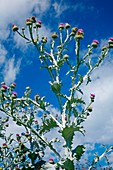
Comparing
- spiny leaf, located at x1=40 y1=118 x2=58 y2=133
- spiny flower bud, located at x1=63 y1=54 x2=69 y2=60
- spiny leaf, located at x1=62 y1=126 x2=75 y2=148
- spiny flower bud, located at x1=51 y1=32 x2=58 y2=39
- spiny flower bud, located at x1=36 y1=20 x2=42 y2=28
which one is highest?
spiny flower bud, located at x1=36 y1=20 x2=42 y2=28

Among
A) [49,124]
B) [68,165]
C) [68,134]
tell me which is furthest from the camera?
[49,124]

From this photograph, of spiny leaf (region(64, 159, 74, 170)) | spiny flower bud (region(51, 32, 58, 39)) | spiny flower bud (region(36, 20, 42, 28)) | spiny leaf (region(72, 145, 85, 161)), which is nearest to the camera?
spiny leaf (region(64, 159, 74, 170))

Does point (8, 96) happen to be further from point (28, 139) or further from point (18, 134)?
point (18, 134)

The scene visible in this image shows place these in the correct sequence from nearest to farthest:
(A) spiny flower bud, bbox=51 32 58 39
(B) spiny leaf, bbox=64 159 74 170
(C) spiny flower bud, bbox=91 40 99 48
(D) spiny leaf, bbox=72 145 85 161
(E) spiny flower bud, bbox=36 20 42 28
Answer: (B) spiny leaf, bbox=64 159 74 170 < (D) spiny leaf, bbox=72 145 85 161 < (C) spiny flower bud, bbox=91 40 99 48 < (E) spiny flower bud, bbox=36 20 42 28 < (A) spiny flower bud, bbox=51 32 58 39

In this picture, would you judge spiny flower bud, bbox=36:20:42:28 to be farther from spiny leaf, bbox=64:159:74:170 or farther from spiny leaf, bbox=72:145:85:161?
spiny leaf, bbox=64:159:74:170

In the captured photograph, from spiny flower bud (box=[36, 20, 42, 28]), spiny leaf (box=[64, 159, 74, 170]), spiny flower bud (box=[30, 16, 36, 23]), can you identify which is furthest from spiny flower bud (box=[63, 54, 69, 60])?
spiny leaf (box=[64, 159, 74, 170])

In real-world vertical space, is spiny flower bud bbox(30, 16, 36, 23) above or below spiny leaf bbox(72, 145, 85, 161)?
above

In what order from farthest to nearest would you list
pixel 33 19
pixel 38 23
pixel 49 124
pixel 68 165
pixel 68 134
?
1. pixel 38 23
2. pixel 33 19
3. pixel 49 124
4. pixel 68 134
5. pixel 68 165

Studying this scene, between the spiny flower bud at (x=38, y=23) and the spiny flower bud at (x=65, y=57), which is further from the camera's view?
the spiny flower bud at (x=38, y=23)

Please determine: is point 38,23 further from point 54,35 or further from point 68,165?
point 68,165

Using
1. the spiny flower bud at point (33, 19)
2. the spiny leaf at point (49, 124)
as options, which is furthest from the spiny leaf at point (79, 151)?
the spiny flower bud at point (33, 19)

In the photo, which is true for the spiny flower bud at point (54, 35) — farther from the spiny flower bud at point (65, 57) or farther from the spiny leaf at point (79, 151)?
the spiny leaf at point (79, 151)

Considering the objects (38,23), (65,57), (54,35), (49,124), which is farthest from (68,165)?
(38,23)

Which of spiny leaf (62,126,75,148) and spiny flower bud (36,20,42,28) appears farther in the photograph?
spiny flower bud (36,20,42,28)
